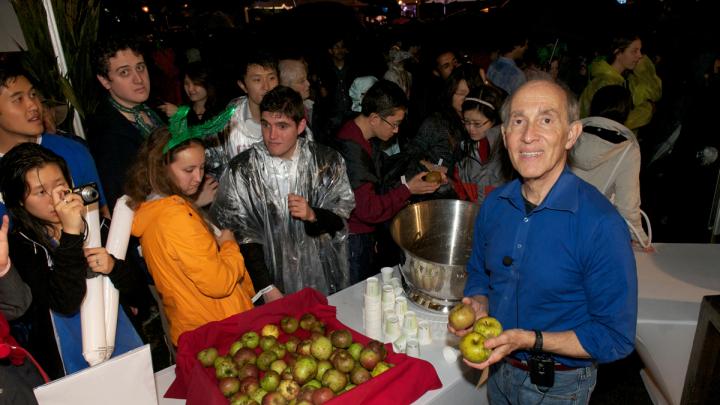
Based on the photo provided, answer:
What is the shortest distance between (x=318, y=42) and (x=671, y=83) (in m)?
4.61

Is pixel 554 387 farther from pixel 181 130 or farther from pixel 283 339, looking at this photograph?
pixel 181 130

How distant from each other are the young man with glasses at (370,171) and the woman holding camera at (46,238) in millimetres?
1531

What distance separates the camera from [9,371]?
1816 millimetres

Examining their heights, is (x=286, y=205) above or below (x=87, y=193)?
below

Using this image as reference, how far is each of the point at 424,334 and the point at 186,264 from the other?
1.20m

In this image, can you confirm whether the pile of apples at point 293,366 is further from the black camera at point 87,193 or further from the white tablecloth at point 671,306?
the white tablecloth at point 671,306

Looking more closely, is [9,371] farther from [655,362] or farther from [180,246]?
[655,362]

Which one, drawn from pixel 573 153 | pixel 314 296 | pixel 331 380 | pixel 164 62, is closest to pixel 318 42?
pixel 164 62

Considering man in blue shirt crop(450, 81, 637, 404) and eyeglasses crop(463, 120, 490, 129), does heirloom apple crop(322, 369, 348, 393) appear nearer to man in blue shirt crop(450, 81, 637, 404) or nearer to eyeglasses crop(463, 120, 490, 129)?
man in blue shirt crop(450, 81, 637, 404)

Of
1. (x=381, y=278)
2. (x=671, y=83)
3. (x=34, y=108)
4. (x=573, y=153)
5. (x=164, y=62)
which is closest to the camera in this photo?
(x=34, y=108)

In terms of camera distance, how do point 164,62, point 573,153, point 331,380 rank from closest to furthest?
point 331,380, point 573,153, point 164,62

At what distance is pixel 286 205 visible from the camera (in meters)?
2.79

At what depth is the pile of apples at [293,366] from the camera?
5.79 feet

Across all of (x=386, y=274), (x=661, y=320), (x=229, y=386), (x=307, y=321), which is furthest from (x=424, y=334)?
(x=661, y=320)
